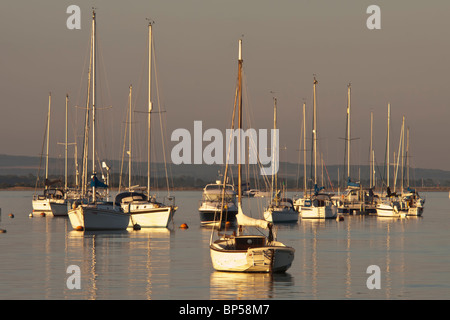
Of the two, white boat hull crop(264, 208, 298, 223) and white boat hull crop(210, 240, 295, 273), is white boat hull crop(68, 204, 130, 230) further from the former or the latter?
white boat hull crop(210, 240, 295, 273)

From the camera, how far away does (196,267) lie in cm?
4634

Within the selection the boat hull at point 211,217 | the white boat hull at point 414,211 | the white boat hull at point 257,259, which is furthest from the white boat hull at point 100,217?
the white boat hull at point 414,211

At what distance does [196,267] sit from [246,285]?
8815 mm

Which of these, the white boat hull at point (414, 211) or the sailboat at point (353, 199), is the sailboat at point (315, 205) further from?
the white boat hull at point (414, 211)

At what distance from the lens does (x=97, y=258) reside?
5078 cm

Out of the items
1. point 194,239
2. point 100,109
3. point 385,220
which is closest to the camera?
point 194,239

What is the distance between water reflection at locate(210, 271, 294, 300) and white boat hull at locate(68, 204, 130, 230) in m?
29.5

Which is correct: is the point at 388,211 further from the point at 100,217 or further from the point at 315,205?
the point at 100,217

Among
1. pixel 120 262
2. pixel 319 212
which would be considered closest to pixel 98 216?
pixel 120 262

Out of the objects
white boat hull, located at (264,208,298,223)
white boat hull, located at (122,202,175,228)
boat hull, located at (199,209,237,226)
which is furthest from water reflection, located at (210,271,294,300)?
white boat hull, located at (264,208,298,223)
